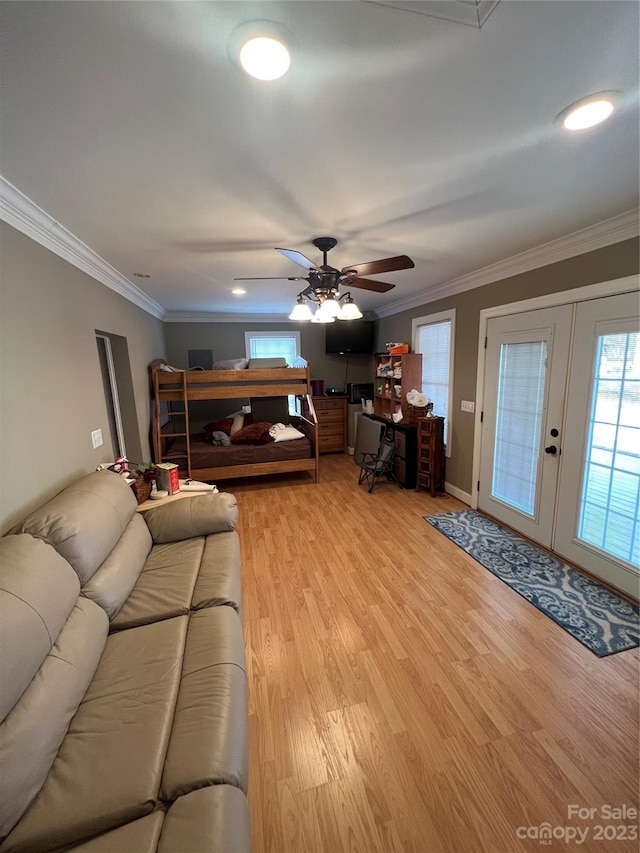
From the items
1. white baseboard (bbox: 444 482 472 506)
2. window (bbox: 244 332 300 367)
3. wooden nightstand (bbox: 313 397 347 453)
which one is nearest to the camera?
white baseboard (bbox: 444 482 472 506)

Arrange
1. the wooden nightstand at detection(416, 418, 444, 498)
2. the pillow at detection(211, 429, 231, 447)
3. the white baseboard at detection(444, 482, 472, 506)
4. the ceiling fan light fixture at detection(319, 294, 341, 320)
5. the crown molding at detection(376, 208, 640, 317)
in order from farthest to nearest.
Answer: the pillow at detection(211, 429, 231, 447)
the wooden nightstand at detection(416, 418, 444, 498)
the white baseboard at detection(444, 482, 472, 506)
the ceiling fan light fixture at detection(319, 294, 341, 320)
the crown molding at detection(376, 208, 640, 317)

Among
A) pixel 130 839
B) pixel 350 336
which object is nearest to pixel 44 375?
pixel 130 839

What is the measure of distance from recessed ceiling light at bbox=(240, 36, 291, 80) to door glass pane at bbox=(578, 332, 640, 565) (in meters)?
2.47

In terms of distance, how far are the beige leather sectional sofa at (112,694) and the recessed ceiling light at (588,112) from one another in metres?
2.42

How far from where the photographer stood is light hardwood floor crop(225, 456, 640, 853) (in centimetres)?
Answer: 118

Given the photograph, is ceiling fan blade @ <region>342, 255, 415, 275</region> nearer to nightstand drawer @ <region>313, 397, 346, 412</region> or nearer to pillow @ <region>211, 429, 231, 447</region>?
pillow @ <region>211, 429, 231, 447</region>

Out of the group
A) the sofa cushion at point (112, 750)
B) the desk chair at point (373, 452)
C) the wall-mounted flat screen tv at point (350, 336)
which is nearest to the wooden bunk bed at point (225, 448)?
the desk chair at point (373, 452)

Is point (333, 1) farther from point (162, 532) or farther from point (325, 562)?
point (325, 562)

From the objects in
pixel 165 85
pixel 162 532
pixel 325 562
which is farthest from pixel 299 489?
pixel 165 85

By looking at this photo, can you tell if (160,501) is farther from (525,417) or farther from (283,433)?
(525,417)

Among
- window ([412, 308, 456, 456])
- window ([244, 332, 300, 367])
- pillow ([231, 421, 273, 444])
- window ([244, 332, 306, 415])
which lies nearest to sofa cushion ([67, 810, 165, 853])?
pillow ([231, 421, 273, 444])

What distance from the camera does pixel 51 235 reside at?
2.01 meters

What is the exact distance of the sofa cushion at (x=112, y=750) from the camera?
83 centimetres

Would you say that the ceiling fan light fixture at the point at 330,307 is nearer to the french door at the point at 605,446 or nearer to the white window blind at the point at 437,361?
the french door at the point at 605,446
